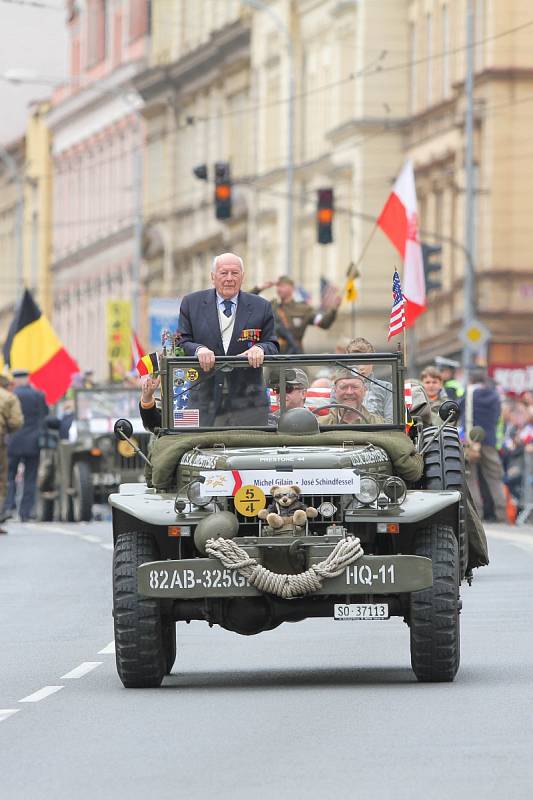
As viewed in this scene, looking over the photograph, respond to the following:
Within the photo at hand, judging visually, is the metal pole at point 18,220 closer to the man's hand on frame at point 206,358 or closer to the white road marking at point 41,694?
the man's hand on frame at point 206,358

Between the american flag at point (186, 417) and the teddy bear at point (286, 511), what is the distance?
1320mm

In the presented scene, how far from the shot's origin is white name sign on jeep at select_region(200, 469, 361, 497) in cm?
1353

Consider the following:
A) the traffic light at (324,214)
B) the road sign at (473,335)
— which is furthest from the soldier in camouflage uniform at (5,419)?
the road sign at (473,335)

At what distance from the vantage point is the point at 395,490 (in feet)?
44.7

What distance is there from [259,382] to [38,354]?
90.9 feet

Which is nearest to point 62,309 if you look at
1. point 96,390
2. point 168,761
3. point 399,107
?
point 399,107

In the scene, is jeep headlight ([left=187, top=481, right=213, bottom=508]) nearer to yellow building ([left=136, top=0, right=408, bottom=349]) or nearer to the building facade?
yellow building ([left=136, top=0, right=408, bottom=349])

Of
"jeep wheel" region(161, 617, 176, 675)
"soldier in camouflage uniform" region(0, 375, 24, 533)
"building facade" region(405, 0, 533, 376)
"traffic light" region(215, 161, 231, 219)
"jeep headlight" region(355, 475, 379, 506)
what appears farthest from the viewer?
"building facade" region(405, 0, 533, 376)

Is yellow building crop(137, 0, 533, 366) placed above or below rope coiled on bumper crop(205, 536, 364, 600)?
above

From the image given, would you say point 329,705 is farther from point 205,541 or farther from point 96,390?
point 96,390

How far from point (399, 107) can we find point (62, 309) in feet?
141

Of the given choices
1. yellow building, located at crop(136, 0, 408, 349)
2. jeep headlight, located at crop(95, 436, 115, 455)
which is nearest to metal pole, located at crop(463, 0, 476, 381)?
yellow building, located at crop(136, 0, 408, 349)

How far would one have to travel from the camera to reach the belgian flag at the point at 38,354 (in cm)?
4212

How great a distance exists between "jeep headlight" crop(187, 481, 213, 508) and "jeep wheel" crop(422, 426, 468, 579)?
1405 millimetres
